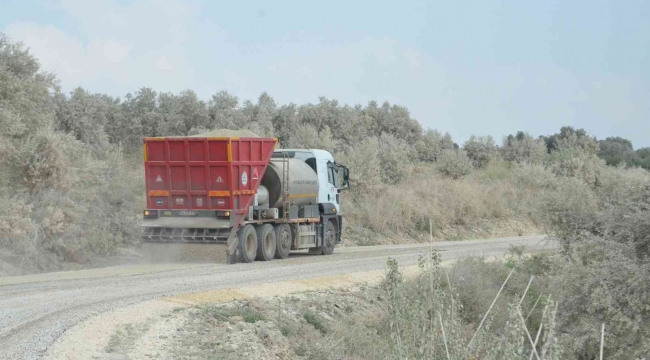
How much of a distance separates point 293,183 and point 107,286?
8.48 m

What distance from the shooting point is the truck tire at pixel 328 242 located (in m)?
26.2

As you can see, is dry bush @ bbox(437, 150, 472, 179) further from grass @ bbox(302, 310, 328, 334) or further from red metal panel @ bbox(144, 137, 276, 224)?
grass @ bbox(302, 310, 328, 334)

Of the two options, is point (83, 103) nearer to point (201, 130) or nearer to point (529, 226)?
point (201, 130)

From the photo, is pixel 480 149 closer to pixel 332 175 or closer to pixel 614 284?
pixel 332 175

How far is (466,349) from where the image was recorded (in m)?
7.06

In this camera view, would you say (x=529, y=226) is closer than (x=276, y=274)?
No

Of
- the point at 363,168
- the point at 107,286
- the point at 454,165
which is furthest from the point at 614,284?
the point at 454,165

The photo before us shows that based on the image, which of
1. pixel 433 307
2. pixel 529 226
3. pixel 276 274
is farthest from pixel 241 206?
pixel 529 226

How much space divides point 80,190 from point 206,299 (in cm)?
1271

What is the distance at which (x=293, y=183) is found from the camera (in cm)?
2373

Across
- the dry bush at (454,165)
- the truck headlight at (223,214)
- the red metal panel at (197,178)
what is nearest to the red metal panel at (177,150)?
the red metal panel at (197,178)

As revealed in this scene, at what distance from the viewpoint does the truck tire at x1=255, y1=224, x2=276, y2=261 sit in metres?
22.7

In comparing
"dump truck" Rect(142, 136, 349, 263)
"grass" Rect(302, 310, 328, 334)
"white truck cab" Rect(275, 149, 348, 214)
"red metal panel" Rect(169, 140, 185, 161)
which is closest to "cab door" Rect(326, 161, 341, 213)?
"white truck cab" Rect(275, 149, 348, 214)

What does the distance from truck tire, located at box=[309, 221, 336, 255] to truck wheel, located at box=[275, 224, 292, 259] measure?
2.11m
